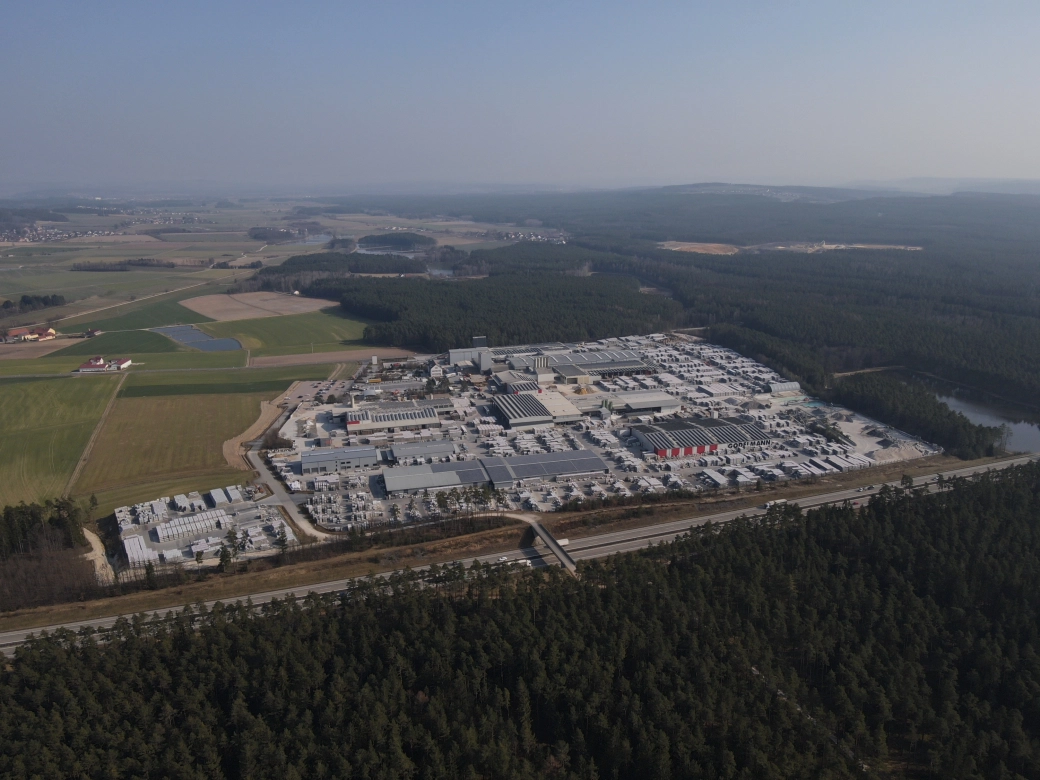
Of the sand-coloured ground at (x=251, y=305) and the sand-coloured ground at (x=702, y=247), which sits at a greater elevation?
the sand-coloured ground at (x=702, y=247)

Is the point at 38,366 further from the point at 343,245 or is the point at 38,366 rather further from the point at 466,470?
the point at 343,245

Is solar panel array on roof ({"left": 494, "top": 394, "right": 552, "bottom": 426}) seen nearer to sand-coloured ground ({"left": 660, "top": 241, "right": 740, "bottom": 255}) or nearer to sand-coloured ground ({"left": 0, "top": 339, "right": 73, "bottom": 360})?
sand-coloured ground ({"left": 0, "top": 339, "right": 73, "bottom": 360})

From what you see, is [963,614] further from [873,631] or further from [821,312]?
[821,312]

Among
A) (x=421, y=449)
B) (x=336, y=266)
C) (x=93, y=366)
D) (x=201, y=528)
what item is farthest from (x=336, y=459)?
(x=336, y=266)

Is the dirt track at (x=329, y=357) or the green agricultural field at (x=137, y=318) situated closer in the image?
the dirt track at (x=329, y=357)

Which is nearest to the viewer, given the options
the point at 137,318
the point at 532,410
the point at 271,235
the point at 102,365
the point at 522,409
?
the point at 532,410

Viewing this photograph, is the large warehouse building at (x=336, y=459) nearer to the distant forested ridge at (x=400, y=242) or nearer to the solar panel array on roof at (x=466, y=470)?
the solar panel array on roof at (x=466, y=470)

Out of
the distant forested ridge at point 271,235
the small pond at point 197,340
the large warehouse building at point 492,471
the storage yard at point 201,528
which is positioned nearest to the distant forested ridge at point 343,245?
the distant forested ridge at point 271,235
